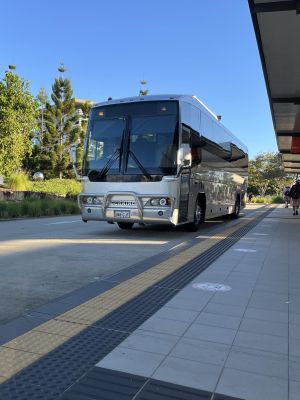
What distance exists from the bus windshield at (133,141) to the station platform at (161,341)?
488 cm

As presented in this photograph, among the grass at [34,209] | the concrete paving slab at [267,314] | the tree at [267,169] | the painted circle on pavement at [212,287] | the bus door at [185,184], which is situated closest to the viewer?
the concrete paving slab at [267,314]

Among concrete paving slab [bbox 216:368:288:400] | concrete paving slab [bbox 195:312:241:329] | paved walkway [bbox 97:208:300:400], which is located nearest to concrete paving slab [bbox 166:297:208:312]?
paved walkway [bbox 97:208:300:400]

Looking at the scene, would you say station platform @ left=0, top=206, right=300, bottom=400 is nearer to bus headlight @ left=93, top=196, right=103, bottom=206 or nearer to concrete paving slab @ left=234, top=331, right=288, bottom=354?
concrete paving slab @ left=234, top=331, right=288, bottom=354

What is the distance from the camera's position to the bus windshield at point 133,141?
1156 cm

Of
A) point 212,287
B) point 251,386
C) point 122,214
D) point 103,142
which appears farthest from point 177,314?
point 103,142

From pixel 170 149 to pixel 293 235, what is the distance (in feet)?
15.7

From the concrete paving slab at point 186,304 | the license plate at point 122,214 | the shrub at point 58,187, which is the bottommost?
the concrete paving slab at point 186,304

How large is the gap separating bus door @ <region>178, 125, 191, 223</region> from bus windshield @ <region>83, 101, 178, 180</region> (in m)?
0.41

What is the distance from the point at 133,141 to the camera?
38.9 ft

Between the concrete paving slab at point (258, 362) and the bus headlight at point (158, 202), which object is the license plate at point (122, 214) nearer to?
the bus headlight at point (158, 202)

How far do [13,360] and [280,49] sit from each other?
38.2ft

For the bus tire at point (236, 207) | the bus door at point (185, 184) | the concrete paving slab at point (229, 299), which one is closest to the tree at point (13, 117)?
the bus tire at point (236, 207)

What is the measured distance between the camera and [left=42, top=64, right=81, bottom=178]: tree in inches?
1912

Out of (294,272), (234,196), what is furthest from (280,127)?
(294,272)
